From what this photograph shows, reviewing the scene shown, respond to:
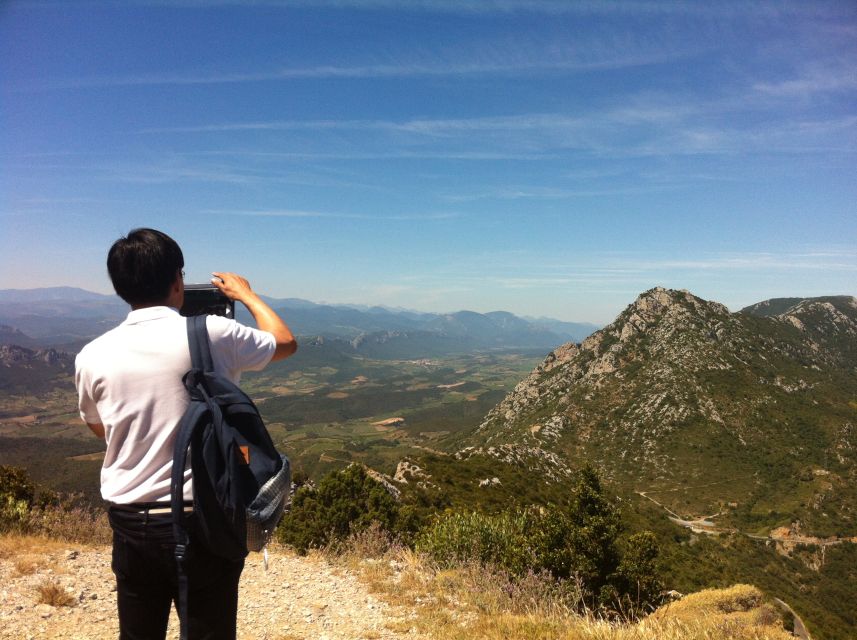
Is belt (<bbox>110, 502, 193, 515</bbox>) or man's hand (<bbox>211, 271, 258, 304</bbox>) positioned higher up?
man's hand (<bbox>211, 271, 258, 304</bbox>)

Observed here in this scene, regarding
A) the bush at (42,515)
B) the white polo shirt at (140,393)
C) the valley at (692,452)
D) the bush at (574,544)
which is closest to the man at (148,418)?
the white polo shirt at (140,393)

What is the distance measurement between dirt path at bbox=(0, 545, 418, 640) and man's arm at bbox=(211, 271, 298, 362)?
449cm

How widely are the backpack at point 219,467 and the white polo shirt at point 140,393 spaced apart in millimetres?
59

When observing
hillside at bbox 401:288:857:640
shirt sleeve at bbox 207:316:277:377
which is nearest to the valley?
hillside at bbox 401:288:857:640

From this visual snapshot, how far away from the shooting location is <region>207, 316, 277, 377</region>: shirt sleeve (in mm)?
2174

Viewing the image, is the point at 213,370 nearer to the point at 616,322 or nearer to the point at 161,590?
the point at 161,590

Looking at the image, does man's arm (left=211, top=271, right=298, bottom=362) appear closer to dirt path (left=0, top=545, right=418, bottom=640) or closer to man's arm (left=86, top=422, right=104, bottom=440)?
man's arm (left=86, top=422, right=104, bottom=440)

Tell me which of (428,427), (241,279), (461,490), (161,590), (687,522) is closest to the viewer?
(161,590)

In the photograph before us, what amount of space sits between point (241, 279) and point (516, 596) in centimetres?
547

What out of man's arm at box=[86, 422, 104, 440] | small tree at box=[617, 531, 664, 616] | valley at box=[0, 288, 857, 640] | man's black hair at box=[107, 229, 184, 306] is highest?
man's black hair at box=[107, 229, 184, 306]

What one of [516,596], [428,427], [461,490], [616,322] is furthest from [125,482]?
[428,427]

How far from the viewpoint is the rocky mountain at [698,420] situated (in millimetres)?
68875

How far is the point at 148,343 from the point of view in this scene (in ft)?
6.84

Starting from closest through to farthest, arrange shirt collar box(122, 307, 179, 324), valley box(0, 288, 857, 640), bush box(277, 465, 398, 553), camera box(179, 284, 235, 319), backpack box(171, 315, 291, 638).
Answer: backpack box(171, 315, 291, 638) → shirt collar box(122, 307, 179, 324) → camera box(179, 284, 235, 319) → bush box(277, 465, 398, 553) → valley box(0, 288, 857, 640)
